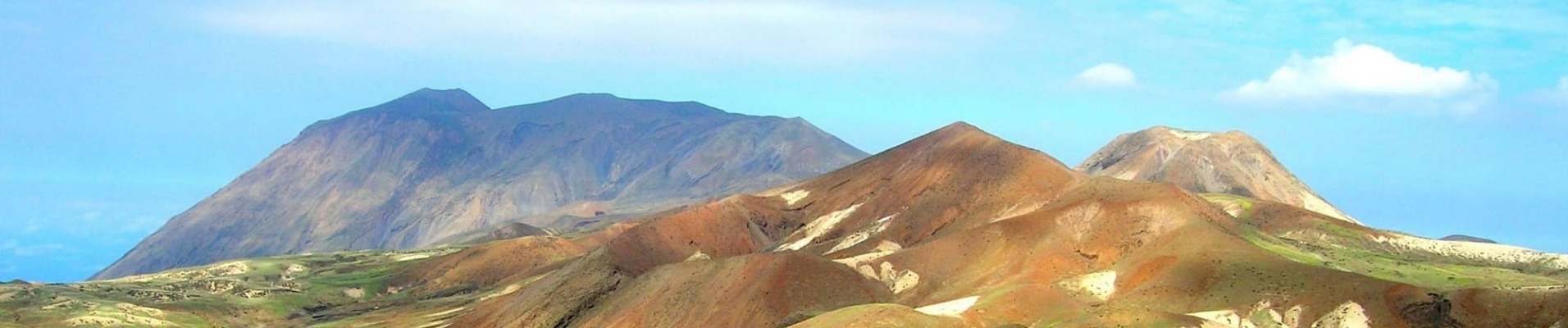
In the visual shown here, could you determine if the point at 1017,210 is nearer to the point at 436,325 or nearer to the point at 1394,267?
the point at 1394,267

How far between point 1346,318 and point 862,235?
67.0m

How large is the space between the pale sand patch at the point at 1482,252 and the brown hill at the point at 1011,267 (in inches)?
90.5

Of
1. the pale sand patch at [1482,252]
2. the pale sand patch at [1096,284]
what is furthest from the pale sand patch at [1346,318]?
the pale sand patch at [1482,252]

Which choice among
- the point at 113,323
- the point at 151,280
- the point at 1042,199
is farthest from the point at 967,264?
the point at 151,280

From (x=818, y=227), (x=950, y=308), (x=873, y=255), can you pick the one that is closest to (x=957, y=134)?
(x=818, y=227)

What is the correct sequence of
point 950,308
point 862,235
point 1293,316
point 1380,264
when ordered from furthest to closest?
point 862,235 → point 1380,264 → point 950,308 → point 1293,316

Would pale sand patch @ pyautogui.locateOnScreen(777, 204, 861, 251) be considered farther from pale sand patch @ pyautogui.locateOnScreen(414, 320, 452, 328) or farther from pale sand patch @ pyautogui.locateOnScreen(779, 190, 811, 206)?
pale sand patch @ pyautogui.locateOnScreen(414, 320, 452, 328)

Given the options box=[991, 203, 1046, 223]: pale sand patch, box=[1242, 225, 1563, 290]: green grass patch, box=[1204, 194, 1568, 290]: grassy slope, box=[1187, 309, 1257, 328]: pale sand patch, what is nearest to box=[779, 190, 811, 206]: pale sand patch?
box=[991, 203, 1046, 223]: pale sand patch

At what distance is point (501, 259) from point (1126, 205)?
99.2 m

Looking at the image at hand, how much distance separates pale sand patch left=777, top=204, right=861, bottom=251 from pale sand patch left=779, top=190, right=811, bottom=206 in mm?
13906

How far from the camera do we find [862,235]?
149375mm

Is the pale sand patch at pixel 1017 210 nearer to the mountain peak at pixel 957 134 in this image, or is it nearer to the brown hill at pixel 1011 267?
the brown hill at pixel 1011 267

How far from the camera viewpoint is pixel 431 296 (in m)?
179

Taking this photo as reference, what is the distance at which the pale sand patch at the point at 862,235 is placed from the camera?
14725 cm
